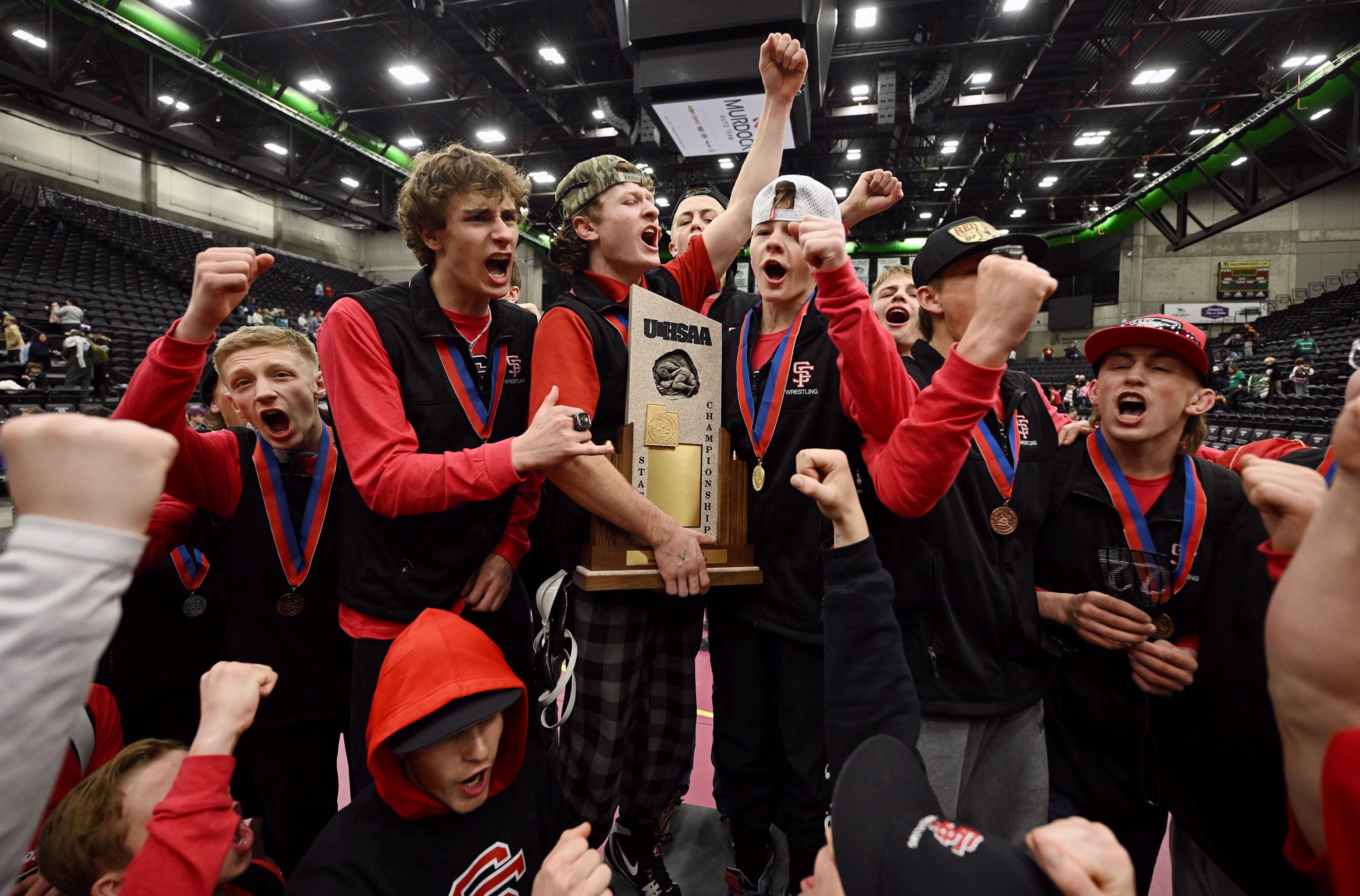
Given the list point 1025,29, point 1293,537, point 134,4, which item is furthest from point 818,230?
point 134,4

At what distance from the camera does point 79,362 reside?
7867 millimetres

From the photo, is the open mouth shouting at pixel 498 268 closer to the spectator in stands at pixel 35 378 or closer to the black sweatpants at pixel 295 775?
the black sweatpants at pixel 295 775

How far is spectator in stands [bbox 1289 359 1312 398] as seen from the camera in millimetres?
11109

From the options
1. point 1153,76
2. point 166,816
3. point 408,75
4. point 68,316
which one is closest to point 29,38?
point 68,316

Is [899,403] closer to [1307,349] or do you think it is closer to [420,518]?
[420,518]

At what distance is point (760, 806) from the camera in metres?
1.70

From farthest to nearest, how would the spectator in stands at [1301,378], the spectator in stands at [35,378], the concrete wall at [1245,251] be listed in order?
1. the concrete wall at [1245,251]
2. the spectator in stands at [1301,378]
3. the spectator in stands at [35,378]

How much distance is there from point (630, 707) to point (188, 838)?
0.92 metres

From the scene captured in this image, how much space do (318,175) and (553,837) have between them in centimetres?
2291

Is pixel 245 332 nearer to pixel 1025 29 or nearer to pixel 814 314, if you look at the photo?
pixel 814 314

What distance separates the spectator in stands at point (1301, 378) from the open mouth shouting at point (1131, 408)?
1338 cm

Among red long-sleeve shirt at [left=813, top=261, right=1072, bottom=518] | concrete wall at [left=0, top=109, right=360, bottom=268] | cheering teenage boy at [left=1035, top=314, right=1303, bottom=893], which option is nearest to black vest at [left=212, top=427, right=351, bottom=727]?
A: red long-sleeve shirt at [left=813, top=261, right=1072, bottom=518]

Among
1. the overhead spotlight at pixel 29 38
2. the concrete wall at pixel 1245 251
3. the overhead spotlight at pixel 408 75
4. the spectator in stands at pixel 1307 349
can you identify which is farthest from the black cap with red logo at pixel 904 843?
the concrete wall at pixel 1245 251

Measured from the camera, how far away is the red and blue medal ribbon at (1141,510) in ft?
4.74
